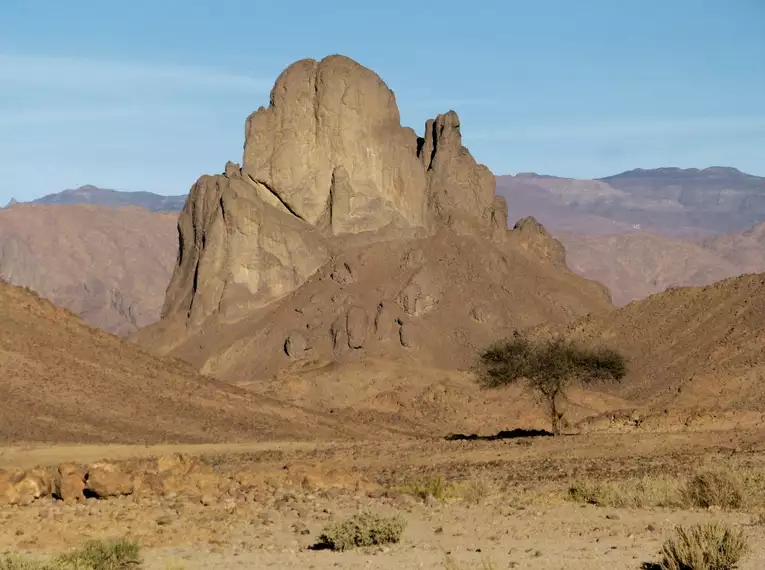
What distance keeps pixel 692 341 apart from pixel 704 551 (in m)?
71.5

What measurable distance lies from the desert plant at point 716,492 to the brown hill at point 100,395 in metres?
29.8

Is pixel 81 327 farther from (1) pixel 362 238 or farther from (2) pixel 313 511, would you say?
(1) pixel 362 238

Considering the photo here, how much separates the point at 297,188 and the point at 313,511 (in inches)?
3831

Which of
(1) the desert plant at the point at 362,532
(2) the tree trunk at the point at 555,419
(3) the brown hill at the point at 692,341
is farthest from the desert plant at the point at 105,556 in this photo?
(3) the brown hill at the point at 692,341

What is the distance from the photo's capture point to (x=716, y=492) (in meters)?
22.9

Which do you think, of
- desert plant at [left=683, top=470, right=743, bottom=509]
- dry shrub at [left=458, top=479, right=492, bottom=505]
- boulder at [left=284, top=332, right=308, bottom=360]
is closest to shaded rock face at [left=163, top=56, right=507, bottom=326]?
boulder at [left=284, top=332, right=308, bottom=360]

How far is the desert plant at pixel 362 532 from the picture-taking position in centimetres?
1933

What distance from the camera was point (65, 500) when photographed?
25.2m

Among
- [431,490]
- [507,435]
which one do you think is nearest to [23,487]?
[431,490]

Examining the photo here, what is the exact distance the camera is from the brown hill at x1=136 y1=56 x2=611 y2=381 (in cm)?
10775

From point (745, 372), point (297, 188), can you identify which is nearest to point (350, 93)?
point (297, 188)

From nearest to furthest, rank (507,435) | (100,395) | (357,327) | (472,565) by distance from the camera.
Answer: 1. (472,565)
2. (507,435)
3. (100,395)
4. (357,327)

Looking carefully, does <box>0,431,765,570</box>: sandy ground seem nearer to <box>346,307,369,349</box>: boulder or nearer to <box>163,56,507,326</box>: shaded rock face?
<box>346,307,369,349</box>: boulder

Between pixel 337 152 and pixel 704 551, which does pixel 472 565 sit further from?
pixel 337 152
